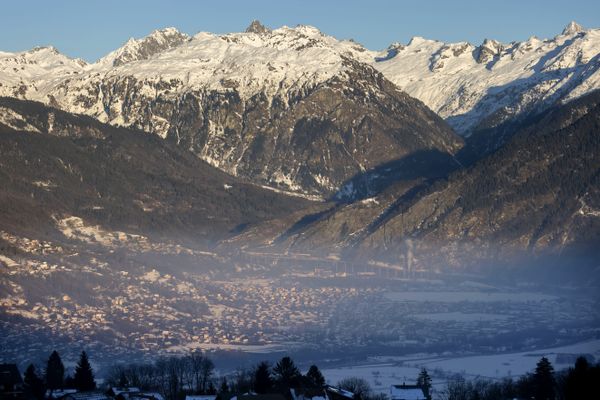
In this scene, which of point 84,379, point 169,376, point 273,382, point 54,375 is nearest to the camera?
point 273,382

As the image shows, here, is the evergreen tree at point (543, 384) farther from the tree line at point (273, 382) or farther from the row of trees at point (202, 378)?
the row of trees at point (202, 378)

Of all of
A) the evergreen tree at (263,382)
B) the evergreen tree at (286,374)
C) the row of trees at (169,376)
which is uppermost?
the row of trees at (169,376)

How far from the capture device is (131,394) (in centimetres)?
11838

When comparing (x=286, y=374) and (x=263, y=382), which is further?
(x=286, y=374)

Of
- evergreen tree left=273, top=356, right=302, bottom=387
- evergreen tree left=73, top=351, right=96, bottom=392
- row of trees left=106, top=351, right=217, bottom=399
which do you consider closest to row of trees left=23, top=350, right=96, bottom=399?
evergreen tree left=73, top=351, right=96, bottom=392

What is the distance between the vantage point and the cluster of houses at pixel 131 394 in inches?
4129

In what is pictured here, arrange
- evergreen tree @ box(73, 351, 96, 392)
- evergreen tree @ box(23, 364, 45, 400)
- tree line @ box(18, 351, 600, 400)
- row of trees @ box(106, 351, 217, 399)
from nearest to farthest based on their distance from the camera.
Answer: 1. evergreen tree @ box(23, 364, 45, 400)
2. tree line @ box(18, 351, 600, 400)
3. evergreen tree @ box(73, 351, 96, 392)
4. row of trees @ box(106, 351, 217, 399)

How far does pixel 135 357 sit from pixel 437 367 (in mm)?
31632

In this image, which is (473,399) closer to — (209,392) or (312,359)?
(209,392)

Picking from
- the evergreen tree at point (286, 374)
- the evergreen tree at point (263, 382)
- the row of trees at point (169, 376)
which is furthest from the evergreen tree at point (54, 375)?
the evergreen tree at point (286, 374)

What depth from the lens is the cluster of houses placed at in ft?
344

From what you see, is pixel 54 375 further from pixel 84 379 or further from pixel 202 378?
pixel 202 378

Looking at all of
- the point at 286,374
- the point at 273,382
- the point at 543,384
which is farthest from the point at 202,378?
the point at 543,384

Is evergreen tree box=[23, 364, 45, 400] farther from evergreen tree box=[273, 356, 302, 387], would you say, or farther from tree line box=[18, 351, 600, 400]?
evergreen tree box=[273, 356, 302, 387]
